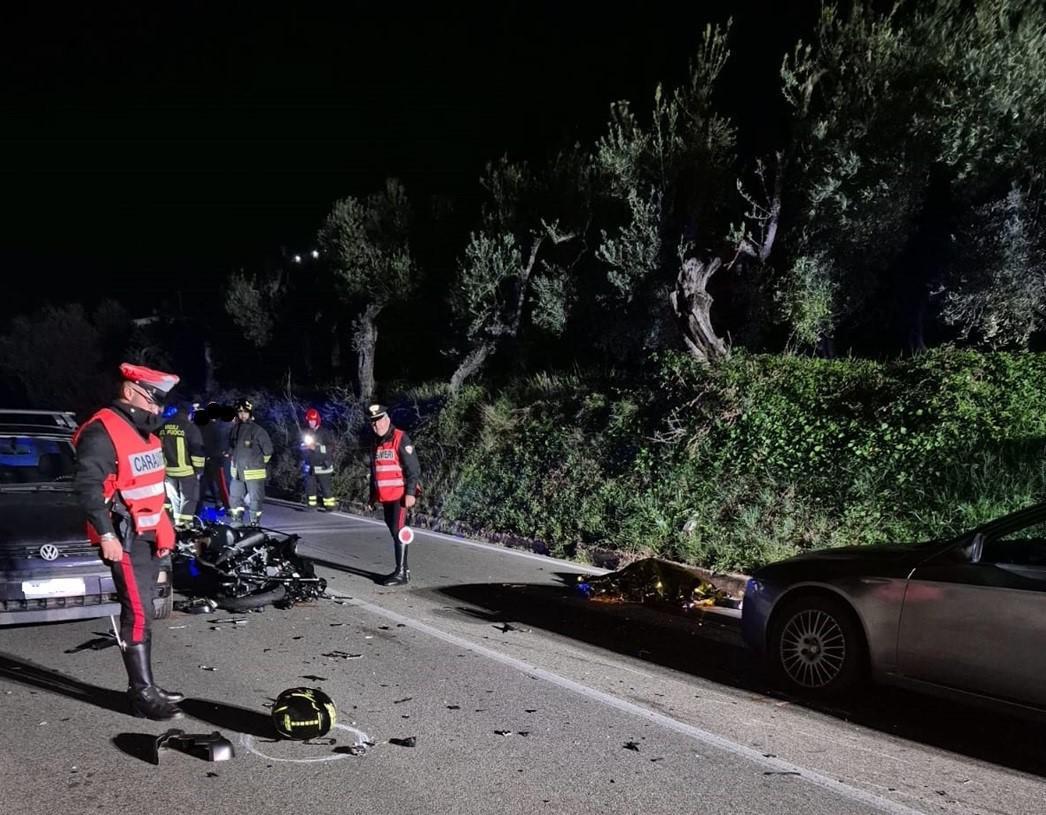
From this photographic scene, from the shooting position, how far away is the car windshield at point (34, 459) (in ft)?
22.8

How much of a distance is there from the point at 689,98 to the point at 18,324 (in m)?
39.8

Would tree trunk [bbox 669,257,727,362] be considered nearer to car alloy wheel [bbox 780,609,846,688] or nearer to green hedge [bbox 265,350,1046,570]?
green hedge [bbox 265,350,1046,570]

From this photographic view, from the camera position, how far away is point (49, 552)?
559 cm

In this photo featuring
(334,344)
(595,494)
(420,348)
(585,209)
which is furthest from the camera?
(334,344)

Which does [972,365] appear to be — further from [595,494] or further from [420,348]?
[420,348]

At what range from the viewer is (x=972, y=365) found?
9930 millimetres

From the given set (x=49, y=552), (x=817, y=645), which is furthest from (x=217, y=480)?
(x=817, y=645)

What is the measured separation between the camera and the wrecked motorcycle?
22.7 ft

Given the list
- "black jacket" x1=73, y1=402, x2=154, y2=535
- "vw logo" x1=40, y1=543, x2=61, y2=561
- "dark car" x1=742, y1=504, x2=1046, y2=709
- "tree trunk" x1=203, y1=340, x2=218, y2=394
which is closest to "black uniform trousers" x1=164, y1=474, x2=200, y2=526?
"vw logo" x1=40, y1=543, x2=61, y2=561

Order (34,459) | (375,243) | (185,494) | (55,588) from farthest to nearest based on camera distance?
(375,243)
(185,494)
(34,459)
(55,588)

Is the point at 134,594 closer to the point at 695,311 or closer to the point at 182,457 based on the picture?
the point at 182,457

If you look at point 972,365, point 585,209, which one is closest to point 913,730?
point 972,365

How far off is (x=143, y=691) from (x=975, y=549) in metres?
4.81

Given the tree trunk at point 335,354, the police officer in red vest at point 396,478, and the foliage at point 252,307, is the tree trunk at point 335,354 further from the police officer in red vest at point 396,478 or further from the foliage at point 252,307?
the police officer in red vest at point 396,478
